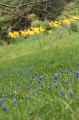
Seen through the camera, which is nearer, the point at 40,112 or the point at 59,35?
the point at 40,112

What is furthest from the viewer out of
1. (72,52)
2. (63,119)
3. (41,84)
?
(72,52)

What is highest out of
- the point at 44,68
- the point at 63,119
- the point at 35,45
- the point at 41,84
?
the point at 63,119

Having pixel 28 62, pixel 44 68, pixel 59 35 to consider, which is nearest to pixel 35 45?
pixel 59 35

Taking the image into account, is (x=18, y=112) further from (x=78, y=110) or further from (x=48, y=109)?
(x=78, y=110)

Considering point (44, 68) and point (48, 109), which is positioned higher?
point (48, 109)

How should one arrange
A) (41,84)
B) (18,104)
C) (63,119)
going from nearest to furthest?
(63,119) → (18,104) → (41,84)

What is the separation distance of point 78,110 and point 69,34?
12.3 meters

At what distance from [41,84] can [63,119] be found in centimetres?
175

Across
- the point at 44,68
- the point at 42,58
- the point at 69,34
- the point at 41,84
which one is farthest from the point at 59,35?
the point at 41,84

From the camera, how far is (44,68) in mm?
8773

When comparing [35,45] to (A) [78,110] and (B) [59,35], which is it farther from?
(A) [78,110]

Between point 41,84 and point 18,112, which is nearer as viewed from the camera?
point 18,112

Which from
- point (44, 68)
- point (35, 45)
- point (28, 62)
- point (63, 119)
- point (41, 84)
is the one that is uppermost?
point (63, 119)

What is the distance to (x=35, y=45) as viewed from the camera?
48.9ft
